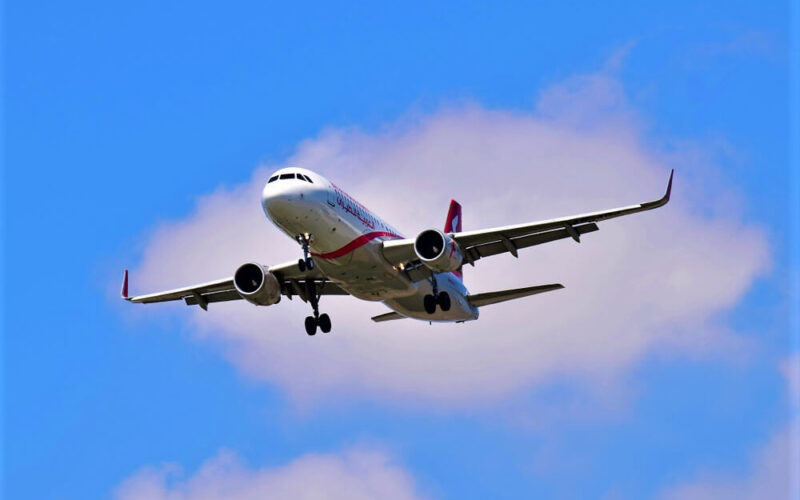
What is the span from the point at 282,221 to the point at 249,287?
6.45 metres

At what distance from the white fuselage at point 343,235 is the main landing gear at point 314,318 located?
2230 mm

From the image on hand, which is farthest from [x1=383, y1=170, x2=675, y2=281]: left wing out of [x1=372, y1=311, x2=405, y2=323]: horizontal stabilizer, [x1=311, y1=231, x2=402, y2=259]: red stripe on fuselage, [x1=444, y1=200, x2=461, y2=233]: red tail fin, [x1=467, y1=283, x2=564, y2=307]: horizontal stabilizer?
[x1=444, y1=200, x2=461, y2=233]: red tail fin

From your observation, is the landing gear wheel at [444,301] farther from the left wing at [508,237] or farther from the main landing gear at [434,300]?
the left wing at [508,237]

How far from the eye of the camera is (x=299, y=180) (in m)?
49.9

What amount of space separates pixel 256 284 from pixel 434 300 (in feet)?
22.1

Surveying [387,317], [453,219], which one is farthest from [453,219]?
[387,317]

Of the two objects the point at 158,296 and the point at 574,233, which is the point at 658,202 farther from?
the point at 158,296

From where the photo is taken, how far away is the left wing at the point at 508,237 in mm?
52688

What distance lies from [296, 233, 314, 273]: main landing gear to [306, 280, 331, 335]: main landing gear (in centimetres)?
638

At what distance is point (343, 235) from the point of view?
51188 mm

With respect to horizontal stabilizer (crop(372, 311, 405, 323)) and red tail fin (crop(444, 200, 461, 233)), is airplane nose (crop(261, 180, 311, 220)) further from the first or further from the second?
red tail fin (crop(444, 200, 461, 233))

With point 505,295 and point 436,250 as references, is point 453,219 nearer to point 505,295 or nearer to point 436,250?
point 505,295

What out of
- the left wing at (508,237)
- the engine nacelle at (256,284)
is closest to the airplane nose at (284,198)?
the left wing at (508,237)

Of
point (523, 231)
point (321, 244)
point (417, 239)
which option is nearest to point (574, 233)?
point (523, 231)
